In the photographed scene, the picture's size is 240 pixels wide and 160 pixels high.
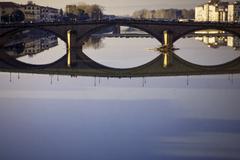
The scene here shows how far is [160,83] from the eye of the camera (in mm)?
11055

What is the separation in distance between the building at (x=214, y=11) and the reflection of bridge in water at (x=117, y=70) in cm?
2846

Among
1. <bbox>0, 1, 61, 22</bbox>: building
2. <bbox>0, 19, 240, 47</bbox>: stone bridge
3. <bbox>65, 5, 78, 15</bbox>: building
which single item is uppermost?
<bbox>65, 5, 78, 15</bbox>: building

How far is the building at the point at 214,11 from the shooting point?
143 feet

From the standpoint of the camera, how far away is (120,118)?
7.60 m

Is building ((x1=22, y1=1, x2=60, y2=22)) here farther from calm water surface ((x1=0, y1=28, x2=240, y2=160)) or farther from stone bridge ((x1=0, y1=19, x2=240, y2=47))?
calm water surface ((x1=0, y1=28, x2=240, y2=160))

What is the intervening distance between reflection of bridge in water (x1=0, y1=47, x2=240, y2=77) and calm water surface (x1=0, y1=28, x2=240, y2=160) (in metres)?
0.75

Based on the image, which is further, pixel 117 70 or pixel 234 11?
pixel 234 11

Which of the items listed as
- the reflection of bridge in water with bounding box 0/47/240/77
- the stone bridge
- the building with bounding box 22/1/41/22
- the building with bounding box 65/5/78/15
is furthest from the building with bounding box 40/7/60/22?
the reflection of bridge in water with bounding box 0/47/240/77

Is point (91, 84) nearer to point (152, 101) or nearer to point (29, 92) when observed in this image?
point (29, 92)

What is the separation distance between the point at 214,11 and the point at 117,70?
1329 inches

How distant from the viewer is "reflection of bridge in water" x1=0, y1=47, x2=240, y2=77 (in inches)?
499

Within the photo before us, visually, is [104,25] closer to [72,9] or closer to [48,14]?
[72,9]

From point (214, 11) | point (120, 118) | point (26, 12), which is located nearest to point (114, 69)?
point (120, 118)

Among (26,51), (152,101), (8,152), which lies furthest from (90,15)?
(8,152)
